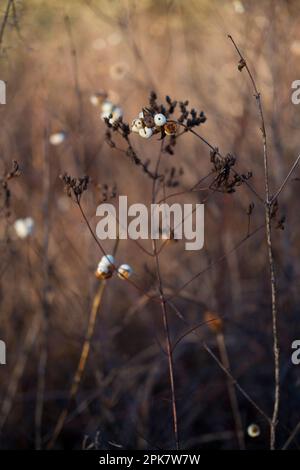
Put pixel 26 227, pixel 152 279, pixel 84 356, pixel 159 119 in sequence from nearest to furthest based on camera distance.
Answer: pixel 159 119, pixel 84 356, pixel 26 227, pixel 152 279

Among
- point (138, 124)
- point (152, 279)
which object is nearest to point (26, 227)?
point (152, 279)

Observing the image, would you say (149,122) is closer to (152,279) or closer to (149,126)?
(149,126)

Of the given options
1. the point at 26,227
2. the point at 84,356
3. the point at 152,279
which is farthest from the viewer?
the point at 152,279

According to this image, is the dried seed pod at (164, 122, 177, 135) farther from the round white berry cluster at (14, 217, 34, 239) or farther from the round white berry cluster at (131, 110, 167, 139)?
the round white berry cluster at (14, 217, 34, 239)

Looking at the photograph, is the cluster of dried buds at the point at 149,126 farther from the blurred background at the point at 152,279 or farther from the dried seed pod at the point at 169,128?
the blurred background at the point at 152,279

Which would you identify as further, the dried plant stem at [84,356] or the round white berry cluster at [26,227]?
the round white berry cluster at [26,227]

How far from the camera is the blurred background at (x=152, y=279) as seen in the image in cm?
258

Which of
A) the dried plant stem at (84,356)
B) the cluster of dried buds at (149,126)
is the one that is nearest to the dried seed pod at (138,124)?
the cluster of dried buds at (149,126)

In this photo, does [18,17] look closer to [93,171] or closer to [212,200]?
[212,200]

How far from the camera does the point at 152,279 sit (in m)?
2.50

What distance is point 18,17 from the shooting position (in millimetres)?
2055

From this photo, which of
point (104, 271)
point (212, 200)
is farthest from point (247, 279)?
point (104, 271)

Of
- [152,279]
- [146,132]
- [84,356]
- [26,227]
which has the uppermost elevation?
[146,132]

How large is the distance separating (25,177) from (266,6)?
6.42 ft
